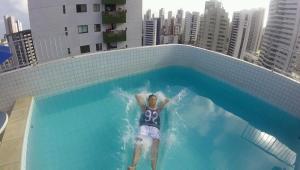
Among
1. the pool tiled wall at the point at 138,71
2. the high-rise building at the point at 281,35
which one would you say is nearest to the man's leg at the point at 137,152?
the pool tiled wall at the point at 138,71

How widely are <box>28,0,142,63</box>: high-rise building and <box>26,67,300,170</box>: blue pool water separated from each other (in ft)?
20.3

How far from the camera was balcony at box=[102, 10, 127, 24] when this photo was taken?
12.0 m

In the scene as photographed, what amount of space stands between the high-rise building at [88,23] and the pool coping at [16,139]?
6.51 m

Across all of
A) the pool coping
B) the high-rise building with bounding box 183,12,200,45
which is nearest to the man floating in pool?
the pool coping

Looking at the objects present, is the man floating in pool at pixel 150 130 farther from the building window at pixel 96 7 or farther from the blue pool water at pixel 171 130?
the building window at pixel 96 7

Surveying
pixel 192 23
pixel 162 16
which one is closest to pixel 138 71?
pixel 192 23

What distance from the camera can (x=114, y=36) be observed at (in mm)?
12531

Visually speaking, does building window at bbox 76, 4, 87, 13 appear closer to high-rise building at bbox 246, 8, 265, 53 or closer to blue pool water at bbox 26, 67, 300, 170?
blue pool water at bbox 26, 67, 300, 170

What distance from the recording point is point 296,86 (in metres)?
4.24

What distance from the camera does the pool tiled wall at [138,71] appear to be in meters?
4.22

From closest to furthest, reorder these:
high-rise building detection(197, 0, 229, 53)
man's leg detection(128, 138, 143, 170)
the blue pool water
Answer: man's leg detection(128, 138, 143, 170)
the blue pool water
high-rise building detection(197, 0, 229, 53)

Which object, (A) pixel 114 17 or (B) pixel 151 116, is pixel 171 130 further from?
(A) pixel 114 17

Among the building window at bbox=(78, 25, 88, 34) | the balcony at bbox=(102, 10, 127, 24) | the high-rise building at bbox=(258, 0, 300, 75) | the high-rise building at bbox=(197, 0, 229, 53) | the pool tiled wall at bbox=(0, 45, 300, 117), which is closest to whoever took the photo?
the pool tiled wall at bbox=(0, 45, 300, 117)

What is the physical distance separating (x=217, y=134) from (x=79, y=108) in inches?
105
